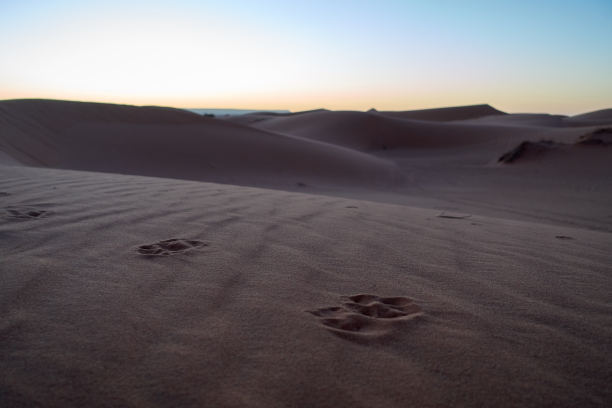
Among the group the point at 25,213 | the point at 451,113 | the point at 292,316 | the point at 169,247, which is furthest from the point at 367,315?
the point at 451,113

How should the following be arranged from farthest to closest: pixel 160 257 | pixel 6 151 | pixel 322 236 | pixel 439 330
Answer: pixel 6 151 → pixel 322 236 → pixel 160 257 → pixel 439 330

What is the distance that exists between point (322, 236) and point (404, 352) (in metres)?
1.38

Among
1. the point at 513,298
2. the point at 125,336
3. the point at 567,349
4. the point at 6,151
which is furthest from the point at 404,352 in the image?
the point at 6,151

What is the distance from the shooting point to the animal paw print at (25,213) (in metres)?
2.69

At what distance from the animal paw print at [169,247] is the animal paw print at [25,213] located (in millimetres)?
986

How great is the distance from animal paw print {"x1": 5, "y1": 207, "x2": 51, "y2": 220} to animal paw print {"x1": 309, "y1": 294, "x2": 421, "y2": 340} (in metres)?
2.12

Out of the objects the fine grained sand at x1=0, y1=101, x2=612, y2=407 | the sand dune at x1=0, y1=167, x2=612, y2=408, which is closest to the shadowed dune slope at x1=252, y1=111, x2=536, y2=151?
the fine grained sand at x1=0, y1=101, x2=612, y2=407

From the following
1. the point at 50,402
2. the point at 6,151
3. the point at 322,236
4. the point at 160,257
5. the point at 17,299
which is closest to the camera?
the point at 50,402

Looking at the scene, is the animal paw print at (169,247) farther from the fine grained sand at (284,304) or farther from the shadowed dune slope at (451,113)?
the shadowed dune slope at (451,113)

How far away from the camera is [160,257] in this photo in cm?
206

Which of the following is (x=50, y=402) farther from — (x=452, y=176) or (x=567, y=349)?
(x=452, y=176)

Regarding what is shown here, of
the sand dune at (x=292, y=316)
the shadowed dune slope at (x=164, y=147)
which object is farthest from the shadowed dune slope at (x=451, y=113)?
the sand dune at (x=292, y=316)

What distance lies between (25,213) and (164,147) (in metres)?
9.32

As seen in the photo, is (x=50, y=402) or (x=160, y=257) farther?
(x=160, y=257)
